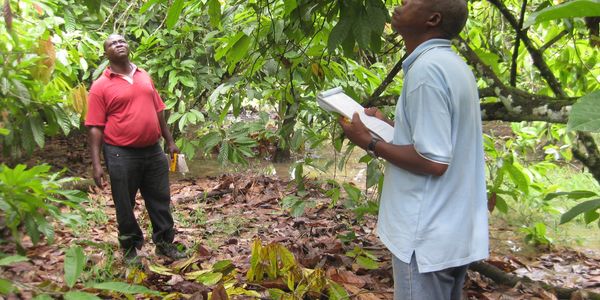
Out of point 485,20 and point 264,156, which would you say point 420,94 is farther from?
point 264,156

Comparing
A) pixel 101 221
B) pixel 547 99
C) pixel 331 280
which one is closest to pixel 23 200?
pixel 331 280

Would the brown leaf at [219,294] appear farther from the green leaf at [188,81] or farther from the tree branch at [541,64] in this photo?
the green leaf at [188,81]

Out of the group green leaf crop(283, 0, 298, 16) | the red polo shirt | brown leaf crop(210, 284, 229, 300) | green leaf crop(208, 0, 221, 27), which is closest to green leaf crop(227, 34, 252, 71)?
green leaf crop(208, 0, 221, 27)

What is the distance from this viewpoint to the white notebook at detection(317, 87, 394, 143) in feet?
6.15

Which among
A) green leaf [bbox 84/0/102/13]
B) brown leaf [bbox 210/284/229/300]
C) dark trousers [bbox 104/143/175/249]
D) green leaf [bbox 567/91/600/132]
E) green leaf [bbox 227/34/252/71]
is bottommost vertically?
brown leaf [bbox 210/284/229/300]

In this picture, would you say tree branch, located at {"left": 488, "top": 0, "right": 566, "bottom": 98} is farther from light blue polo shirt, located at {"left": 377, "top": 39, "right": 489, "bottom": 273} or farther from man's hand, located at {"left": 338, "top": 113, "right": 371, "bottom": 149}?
man's hand, located at {"left": 338, "top": 113, "right": 371, "bottom": 149}

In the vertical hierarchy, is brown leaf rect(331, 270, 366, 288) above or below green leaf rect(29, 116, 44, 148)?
below

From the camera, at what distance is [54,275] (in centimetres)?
323

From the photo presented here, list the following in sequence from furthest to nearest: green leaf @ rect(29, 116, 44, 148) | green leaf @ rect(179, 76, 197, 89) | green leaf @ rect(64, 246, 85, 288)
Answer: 1. green leaf @ rect(179, 76, 197, 89)
2. green leaf @ rect(29, 116, 44, 148)
3. green leaf @ rect(64, 246, 85, 288)

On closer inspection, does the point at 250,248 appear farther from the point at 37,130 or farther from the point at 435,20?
the point at 435,20

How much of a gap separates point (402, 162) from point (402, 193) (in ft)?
0.35

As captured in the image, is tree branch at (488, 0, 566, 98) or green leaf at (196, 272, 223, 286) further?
green leaf at (196, 272, 223, 286)

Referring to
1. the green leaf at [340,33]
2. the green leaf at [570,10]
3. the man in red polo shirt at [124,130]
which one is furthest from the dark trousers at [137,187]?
the green leaf at [570,10]

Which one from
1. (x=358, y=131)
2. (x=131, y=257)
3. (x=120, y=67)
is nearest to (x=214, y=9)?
(x=358, y=131)
